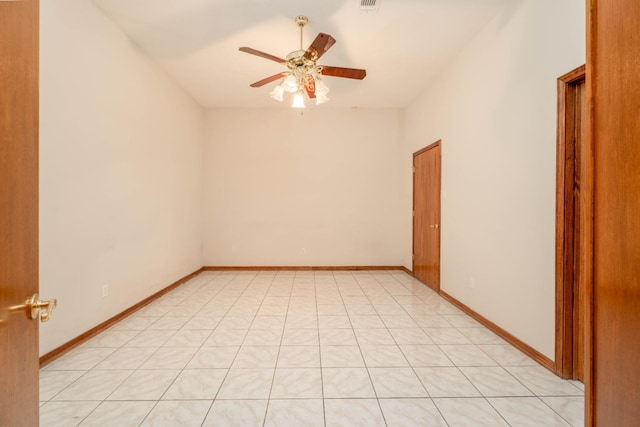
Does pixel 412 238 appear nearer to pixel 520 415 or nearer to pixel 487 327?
pixel 487 327

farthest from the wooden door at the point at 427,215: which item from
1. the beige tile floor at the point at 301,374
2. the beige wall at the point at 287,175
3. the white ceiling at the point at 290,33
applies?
the white ceiling at the point at 290,33

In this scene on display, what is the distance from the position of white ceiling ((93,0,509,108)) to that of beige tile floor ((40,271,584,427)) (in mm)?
3013

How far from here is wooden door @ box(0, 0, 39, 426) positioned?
2.59 ft

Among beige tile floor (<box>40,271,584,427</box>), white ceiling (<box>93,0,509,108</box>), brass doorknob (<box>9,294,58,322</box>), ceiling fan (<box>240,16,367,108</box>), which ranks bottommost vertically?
beige tile floor (<box>40,271,584,427</box>)

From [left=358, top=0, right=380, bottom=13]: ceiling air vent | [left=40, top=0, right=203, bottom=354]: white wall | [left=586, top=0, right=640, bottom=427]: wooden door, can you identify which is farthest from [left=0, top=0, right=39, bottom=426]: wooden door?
[left=358, top=0, right=380, bottom=13]: ceiling air vent

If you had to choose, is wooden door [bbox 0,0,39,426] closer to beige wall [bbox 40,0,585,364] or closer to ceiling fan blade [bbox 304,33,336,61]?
beige wall [bbox 40,0,585,364]

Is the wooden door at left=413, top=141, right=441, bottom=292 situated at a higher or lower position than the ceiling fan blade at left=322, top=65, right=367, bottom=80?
lower

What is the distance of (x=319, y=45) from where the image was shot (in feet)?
8.08

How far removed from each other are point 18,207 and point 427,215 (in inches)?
179

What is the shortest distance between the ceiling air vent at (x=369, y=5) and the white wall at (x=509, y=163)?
119 centimetres

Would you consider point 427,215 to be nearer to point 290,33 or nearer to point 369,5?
point 369,5

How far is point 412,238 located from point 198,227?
382 cm

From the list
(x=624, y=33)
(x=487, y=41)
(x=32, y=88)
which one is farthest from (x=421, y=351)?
(x=487, y=41)

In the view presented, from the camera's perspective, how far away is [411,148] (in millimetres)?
5277
